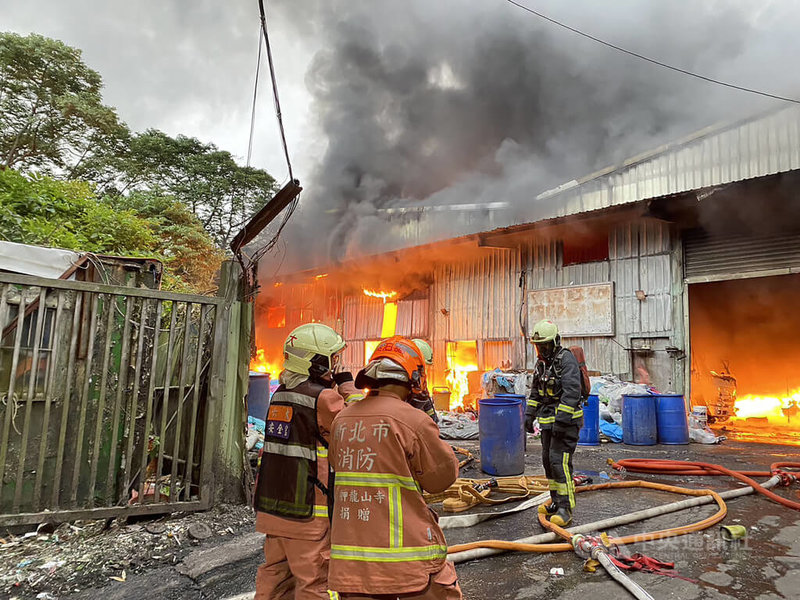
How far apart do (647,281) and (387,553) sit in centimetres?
1197

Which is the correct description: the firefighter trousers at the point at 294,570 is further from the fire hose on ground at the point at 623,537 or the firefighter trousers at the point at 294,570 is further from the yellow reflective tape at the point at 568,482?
the yellow reflective tape at the point at 568,482

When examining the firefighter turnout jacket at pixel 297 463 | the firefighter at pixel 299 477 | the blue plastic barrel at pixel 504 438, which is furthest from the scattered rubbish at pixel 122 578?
the blue plastic barrel at pixel 504 438

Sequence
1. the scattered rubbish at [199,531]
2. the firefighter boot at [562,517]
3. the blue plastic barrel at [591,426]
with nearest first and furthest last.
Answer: the scattered rubbish at [199,531]
the firefighter boot at [562,517]
the blue plastic barrel at [591,426]

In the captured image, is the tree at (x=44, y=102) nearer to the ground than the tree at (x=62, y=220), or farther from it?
farther from it

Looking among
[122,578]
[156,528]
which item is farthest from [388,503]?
[156,528]

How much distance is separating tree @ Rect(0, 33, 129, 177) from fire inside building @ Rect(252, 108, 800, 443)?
32.7 ft

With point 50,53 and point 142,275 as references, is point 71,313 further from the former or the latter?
point 50,53

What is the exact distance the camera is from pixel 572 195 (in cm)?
1636

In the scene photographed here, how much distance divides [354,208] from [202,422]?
56.5 ft

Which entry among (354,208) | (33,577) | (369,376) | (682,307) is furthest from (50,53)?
(682,307)

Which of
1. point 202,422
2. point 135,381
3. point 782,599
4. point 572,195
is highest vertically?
point 572,195

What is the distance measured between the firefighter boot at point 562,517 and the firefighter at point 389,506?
103 inches

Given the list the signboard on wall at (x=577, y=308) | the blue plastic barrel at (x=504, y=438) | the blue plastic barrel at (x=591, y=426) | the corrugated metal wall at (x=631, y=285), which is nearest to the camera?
the blue plastic barrel at (x=504, y=438)

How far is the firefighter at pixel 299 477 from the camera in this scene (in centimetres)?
238
